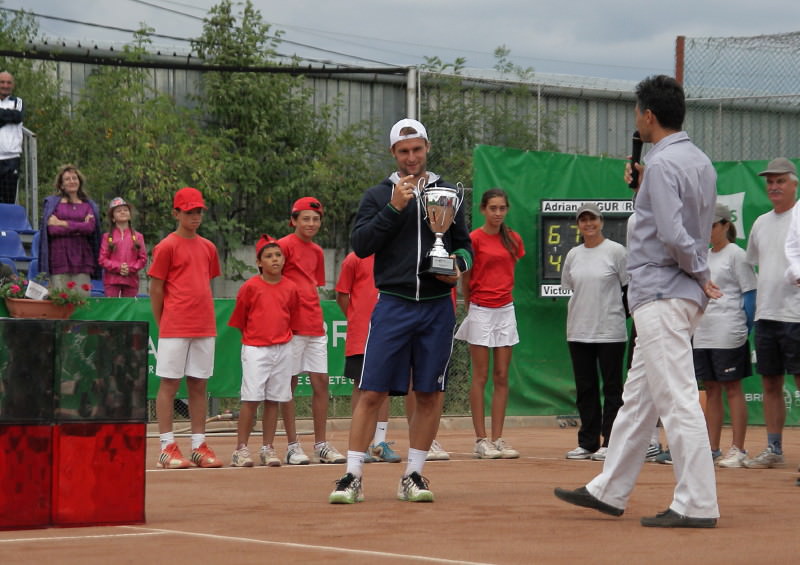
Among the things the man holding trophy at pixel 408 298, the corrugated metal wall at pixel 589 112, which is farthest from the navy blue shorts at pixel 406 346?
the corrugated metal wall at pixel 589 112

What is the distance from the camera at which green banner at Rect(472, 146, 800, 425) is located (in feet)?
47.0

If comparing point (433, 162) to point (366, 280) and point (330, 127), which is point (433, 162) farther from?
point (366, 280)

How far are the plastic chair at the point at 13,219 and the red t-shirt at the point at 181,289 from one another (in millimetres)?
7660

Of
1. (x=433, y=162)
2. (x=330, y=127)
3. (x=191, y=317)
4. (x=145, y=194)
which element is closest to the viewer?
(x=191, y=317)

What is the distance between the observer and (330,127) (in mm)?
23000

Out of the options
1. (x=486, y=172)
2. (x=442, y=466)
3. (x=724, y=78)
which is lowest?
(x=442, y=466)

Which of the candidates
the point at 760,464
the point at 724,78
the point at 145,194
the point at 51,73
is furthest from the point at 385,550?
the point at 51,73

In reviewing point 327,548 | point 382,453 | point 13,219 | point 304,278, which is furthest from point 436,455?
point 13,219

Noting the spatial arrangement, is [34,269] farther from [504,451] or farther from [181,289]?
[504,451]

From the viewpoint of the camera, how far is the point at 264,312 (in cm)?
1027

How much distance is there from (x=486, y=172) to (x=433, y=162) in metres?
4.21

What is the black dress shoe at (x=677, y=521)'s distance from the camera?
21.3 feet

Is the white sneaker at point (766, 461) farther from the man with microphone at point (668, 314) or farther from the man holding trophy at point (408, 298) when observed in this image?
the man with microphone at point (668, 314)

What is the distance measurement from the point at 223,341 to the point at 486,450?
13.6 feet
